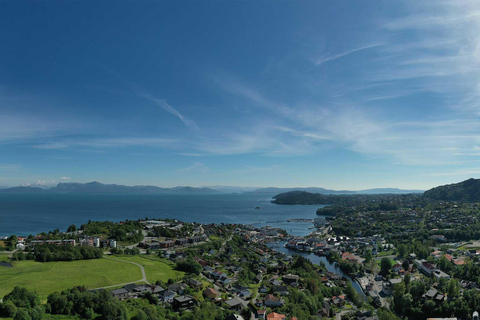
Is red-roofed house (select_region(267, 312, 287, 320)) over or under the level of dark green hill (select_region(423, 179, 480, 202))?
under

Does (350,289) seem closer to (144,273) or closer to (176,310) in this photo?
(176,310)

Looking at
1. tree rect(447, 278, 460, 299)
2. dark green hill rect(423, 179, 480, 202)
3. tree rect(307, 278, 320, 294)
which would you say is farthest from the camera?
dark green hill rect(423, 179, 480, 202)

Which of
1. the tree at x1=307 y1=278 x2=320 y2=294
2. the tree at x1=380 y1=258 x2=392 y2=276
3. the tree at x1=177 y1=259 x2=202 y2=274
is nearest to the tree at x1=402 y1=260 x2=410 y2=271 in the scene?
the tree at x1=380 y1=258 x2=392 y2=276

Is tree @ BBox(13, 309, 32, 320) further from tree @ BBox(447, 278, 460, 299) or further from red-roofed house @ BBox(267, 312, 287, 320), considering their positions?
tree @ BBox(447, 278, 460, 299)

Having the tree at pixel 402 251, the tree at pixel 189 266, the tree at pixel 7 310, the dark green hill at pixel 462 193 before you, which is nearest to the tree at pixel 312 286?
the tree at pixel 189 266

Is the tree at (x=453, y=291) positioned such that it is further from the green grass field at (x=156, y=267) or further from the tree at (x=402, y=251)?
the green grass field at (x=156, y=267)

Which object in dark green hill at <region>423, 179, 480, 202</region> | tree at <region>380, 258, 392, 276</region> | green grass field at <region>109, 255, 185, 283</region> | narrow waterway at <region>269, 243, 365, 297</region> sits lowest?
narrow waterway at <region>269, 243, 365, 297</region>

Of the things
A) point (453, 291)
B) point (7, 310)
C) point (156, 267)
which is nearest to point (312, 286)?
point (453, 291)
